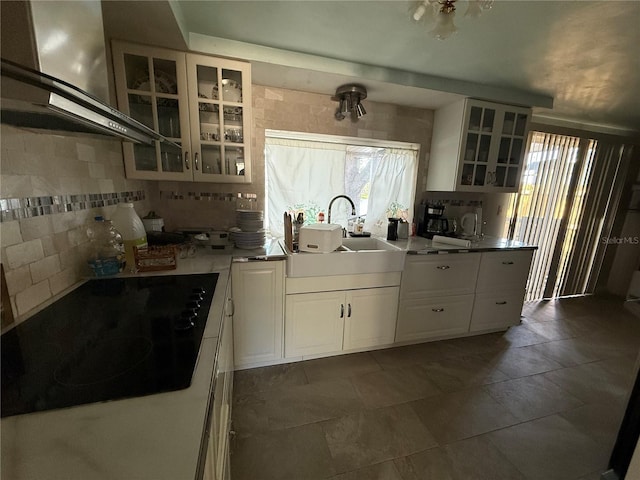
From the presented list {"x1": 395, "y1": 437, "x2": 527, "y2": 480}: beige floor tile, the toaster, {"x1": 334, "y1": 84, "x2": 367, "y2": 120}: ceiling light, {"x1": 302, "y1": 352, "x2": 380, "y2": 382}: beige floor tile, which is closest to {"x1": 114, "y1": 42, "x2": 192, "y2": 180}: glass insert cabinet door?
the toaster

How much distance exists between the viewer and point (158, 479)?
40 centimetres

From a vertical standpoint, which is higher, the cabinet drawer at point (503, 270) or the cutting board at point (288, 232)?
the cutting board at point (288, 232)

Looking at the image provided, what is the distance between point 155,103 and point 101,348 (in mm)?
1445

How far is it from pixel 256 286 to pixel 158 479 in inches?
50.8

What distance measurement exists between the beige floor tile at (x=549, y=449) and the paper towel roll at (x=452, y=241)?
3.95 feet

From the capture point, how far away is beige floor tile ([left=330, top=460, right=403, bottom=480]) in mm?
1187

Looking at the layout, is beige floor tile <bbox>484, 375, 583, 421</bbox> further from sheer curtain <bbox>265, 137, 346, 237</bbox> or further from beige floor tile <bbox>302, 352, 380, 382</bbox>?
sheer curtain <bbox>265, 137, 346, 237</bbox>

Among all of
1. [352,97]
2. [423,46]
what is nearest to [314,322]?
[352,97]

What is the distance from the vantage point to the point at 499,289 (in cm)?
231

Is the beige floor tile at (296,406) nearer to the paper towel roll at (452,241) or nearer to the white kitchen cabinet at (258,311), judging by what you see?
the white kitchen cabinet at (258,311)

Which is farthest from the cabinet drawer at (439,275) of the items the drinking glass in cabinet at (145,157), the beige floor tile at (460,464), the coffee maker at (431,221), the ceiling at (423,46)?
the drinking glass in cabinet at (145,157)

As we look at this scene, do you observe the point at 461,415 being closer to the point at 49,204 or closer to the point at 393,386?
the point at 393,386

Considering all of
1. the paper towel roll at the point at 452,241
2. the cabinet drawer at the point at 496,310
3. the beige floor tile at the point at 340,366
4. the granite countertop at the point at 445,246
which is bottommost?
the beige floor tile at the point at 340,366

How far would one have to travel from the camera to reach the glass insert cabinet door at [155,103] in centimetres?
146
